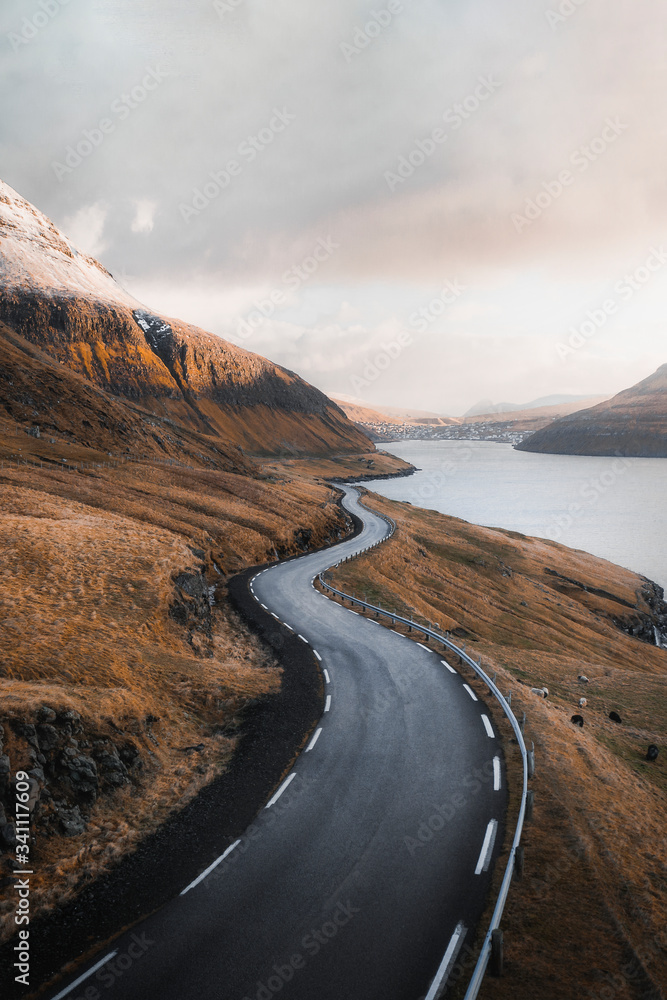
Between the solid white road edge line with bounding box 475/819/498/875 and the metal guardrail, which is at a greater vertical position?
the metal guardrail

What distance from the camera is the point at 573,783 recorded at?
551 inches

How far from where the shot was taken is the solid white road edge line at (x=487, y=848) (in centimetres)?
1058

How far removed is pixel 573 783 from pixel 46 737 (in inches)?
567

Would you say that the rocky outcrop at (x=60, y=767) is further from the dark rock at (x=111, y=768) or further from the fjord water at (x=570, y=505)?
the fjord water at (x=570, y=505)

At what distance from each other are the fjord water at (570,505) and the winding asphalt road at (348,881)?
65.0m

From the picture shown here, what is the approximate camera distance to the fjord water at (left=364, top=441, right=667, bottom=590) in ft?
272

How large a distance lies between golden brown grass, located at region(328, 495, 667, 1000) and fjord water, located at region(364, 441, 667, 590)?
3624 cm

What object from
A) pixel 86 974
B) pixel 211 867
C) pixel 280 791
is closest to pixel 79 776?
pixel 211 867

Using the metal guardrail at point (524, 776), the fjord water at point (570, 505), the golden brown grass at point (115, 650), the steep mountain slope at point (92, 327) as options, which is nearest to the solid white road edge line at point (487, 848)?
the metal guardrail at point (524, 776)

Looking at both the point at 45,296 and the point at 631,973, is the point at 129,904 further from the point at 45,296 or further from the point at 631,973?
the point at 45,296

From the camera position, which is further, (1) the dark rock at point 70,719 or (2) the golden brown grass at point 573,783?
(1) the dark rock at point 70,719

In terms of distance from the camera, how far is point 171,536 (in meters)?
32.7

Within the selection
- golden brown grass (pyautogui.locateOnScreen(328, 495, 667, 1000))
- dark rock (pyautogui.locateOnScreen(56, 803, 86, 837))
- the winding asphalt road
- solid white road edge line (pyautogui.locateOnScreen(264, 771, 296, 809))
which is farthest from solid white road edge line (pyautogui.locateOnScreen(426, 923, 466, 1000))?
dark rock (pyautogui.locateOnScreen(56, 803, 86, 837))

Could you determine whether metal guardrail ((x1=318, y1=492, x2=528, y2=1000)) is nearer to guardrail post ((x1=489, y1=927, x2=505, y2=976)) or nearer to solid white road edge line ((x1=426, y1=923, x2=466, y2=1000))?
guardrail post ((x1=489, y1=927, x2=505, y2=976))
